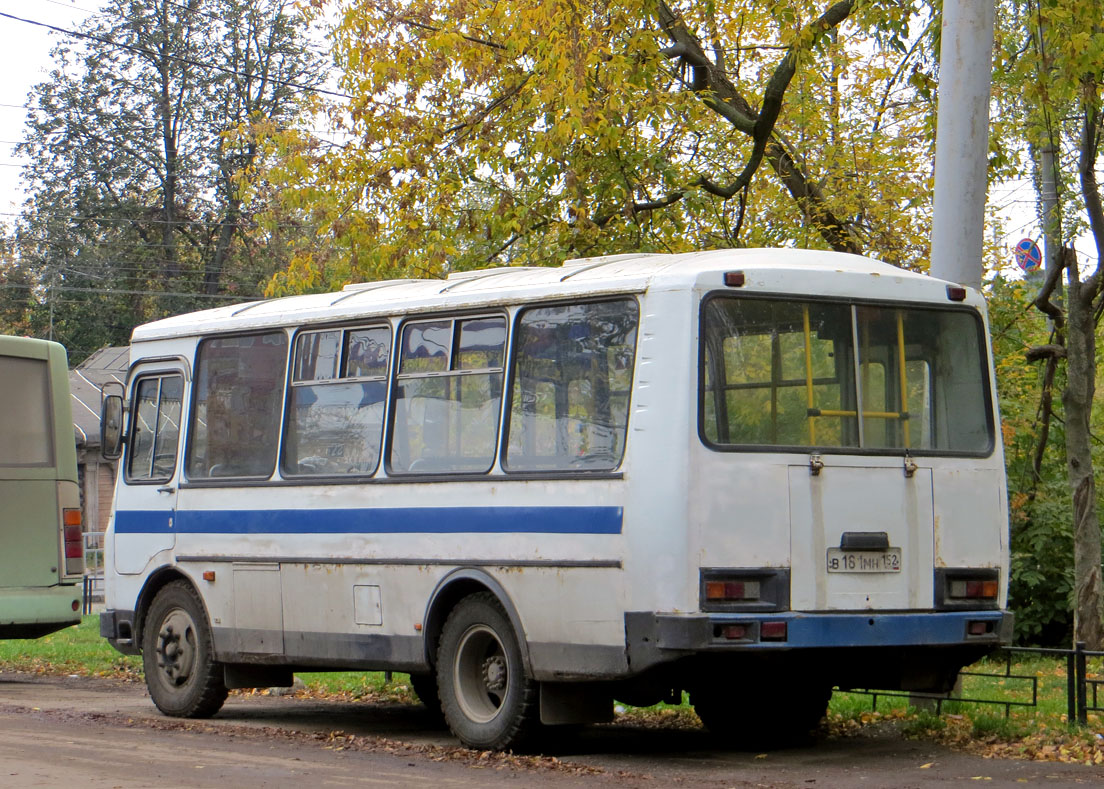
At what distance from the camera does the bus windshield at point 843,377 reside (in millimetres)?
9406

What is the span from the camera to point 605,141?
15.8 meters

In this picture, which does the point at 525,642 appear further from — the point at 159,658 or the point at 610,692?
the point at 159,658

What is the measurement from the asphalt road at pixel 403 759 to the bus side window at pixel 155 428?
1.86 metres

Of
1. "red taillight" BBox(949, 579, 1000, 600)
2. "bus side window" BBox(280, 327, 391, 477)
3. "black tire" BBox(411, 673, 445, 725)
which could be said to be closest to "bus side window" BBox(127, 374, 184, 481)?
"bus side window" BBox(280, 327, 391, 477)

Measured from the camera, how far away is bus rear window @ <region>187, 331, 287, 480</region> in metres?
12.1

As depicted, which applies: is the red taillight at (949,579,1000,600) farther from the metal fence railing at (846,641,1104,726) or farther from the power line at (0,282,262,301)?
the power line at (0,282,262,301)

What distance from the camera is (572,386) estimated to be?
988 cm

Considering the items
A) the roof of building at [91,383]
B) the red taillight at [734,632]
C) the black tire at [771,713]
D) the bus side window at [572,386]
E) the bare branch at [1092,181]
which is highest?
the roof of building at [91,383]

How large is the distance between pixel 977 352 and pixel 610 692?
3.01 m

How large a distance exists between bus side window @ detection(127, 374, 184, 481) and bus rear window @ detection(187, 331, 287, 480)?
10.7 inches

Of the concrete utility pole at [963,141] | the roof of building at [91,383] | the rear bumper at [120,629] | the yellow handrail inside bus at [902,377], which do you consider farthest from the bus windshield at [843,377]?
the roof of building at [91,383]

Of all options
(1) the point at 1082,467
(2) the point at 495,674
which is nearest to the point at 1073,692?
(2) the point at 495,674

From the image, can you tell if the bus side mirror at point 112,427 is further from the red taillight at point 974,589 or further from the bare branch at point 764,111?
the red taillight at point 974,589

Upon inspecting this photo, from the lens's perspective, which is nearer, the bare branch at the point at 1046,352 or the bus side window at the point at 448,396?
the bus side window at the point at 448,396
